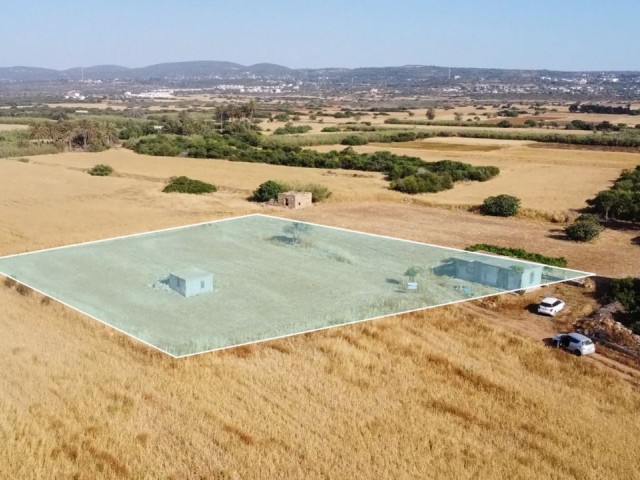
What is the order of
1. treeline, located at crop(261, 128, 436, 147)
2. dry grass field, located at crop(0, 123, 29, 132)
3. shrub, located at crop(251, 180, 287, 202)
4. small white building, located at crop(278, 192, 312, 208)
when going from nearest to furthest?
small white building, located at crop(278, 192, 312, 208), shrub, located at crop(251, 180, 287, 202), treeline, located at crop(261, 128, 436, 147), dry grass field, located at crop(0, 123, 29, 132)

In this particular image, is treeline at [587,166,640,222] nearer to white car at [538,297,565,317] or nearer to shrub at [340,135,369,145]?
white car at [538,297,565,317]

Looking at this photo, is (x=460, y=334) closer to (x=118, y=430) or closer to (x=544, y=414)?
(x=544, y=414)

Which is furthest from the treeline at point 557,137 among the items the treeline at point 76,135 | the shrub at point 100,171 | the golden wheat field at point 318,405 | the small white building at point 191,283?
the small white building at point 191,283

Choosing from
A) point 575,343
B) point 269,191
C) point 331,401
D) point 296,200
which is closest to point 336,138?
point 269,191

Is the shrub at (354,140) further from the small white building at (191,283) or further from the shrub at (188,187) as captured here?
the small white building at (191,283)

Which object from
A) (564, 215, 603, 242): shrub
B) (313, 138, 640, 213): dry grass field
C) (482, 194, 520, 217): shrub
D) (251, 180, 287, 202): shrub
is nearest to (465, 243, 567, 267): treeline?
(564, 215, 603, 242): shrub

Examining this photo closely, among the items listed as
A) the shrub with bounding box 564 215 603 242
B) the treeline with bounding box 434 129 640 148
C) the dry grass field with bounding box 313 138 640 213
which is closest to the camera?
the shrub with bounding box 564 215 603 242

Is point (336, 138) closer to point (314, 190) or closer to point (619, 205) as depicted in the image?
point (314, 190)
